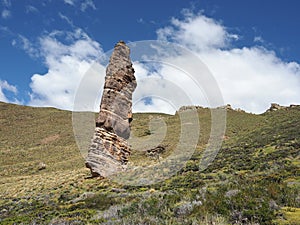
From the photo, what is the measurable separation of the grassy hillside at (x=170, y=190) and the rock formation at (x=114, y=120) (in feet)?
5.23

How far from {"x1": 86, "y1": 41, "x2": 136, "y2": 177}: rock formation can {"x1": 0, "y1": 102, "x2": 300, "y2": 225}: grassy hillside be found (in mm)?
1593

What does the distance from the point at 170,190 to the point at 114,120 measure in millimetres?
8250

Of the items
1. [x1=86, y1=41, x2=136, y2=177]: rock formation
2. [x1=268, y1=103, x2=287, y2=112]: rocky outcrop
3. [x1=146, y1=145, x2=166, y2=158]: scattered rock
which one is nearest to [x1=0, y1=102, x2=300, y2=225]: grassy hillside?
[x1=146, y1=145, x2=166, y2=158]: scattered rock

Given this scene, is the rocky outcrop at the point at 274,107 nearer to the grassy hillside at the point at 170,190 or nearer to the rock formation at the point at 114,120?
the grassy hillside at the point at 170,190

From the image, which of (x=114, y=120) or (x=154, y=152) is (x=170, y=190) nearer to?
(x=114, y=120)

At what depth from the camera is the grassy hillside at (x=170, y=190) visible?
782 cm

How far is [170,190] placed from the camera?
49.0ft

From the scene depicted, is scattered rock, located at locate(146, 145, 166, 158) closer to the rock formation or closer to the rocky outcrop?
the rock formation

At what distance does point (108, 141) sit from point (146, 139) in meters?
14.3

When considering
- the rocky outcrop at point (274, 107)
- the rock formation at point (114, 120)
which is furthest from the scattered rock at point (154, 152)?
the rocky outcrop at point (274, 107)

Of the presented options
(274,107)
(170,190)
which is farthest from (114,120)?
(274,107)

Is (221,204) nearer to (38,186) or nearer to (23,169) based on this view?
(38,186)

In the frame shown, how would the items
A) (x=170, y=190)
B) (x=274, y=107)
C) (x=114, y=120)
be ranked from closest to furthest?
(x=170, y=190) → (x=114, y=120) → (x=274, y=107)

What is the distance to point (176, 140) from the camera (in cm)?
4991
